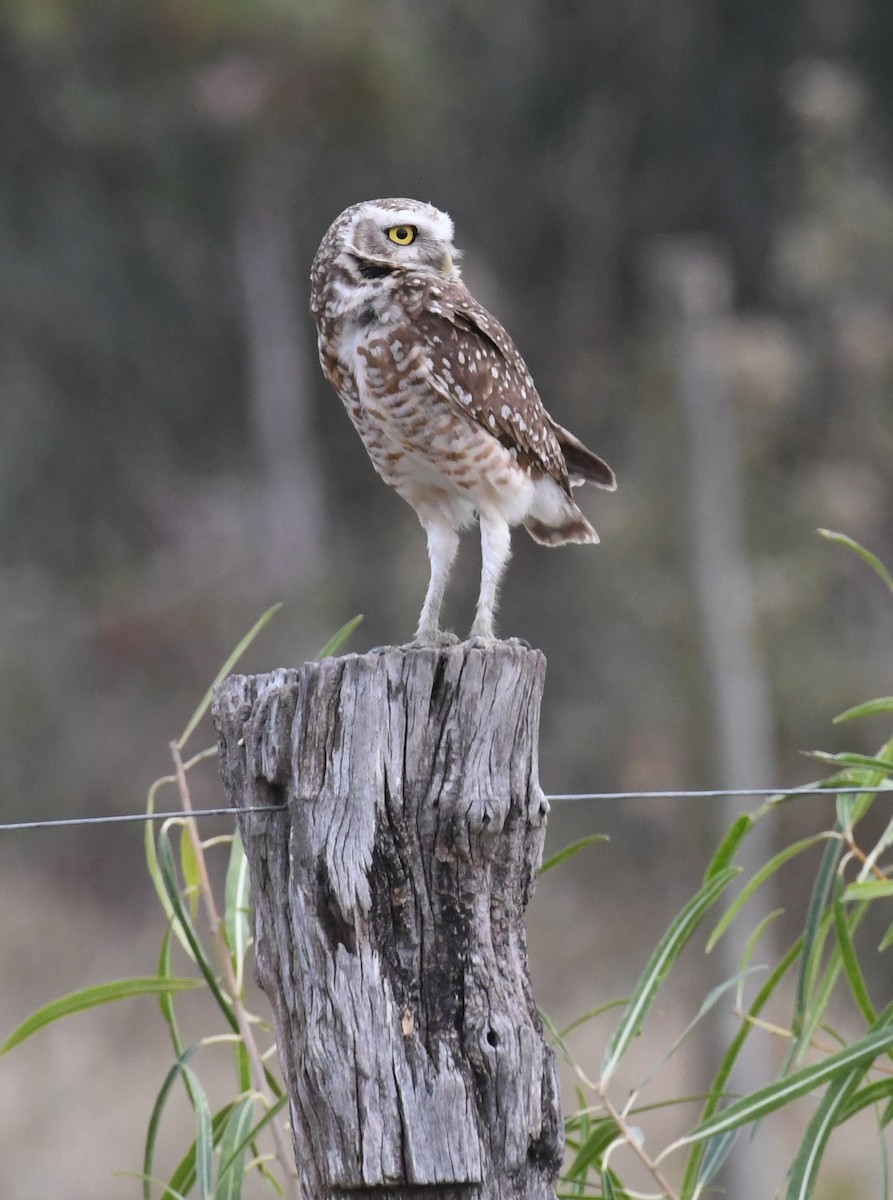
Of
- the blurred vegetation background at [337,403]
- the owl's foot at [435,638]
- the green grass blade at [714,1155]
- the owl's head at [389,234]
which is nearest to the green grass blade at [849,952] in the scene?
the green grass blade at [714,1155]

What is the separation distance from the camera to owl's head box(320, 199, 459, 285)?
146 inches

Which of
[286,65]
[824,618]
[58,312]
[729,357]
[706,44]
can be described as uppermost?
[706,44]

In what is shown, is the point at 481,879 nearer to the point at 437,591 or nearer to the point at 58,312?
the point at 437,591

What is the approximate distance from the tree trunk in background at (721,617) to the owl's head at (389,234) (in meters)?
4.38

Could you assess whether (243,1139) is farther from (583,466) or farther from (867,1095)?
(583,466)

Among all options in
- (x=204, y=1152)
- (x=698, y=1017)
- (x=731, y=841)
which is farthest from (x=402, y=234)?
(x=204, y=1152)

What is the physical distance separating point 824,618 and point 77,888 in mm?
6710

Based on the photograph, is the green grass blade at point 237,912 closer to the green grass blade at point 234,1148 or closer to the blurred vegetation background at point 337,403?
the green grass blade at point 234,1148

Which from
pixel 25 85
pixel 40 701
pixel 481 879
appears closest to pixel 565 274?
pixel 25 85

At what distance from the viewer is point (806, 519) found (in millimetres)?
11750

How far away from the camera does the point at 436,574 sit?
3816 mm

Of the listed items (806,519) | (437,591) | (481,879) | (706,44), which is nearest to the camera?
(481,879)

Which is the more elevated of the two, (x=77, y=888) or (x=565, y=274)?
(x=565, y=274)

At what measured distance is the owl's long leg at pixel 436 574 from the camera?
3.57 metres
